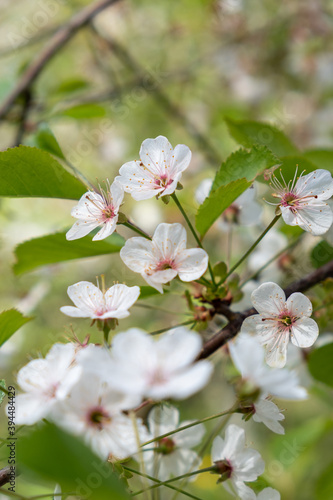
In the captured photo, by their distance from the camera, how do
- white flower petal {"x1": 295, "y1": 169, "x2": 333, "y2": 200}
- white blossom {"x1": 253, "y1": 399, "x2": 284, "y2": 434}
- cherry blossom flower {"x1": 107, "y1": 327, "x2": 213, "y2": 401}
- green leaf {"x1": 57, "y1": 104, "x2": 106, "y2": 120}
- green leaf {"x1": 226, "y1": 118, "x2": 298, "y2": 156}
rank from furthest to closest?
green leaf {"x1": 57, "y1": 104, "x2": 106, "y2": 120} < green leaf {"x1": 226, "y1": 118, "x2": 298, "y2": 156} < white flower petal {"x1": 295, "y1": 169, "x2": 333, "y2": 200} < white blossom {"x1": 253, "y1": 399, "x2": 284, "y2": 434} < cherry blossom flower {"x1": 107, "y1": 327, "x2": 213, "y2": 401}

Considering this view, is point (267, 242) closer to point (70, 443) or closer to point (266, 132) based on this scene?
point (266, 132)

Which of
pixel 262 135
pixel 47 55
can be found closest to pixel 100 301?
pixel 262 135

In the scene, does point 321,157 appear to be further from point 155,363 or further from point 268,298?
point 155,363

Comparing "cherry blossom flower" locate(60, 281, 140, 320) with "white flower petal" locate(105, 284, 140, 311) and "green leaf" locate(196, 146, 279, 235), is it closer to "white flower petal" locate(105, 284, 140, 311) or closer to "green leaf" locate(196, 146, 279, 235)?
"white flower petal" locate(105, 284, 140, 311)

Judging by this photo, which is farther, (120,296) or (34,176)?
(34,176)

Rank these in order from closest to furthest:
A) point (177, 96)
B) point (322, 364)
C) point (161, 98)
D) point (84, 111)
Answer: point (322, 364) → point (84, 111) → point (161, 98) → point (177, 96)

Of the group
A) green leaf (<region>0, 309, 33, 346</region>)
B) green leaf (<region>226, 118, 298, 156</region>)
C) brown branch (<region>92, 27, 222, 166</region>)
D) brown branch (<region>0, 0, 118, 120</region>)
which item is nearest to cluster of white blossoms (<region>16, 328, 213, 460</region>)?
green leaf (<region>0, 309, 33, 346</region>)
